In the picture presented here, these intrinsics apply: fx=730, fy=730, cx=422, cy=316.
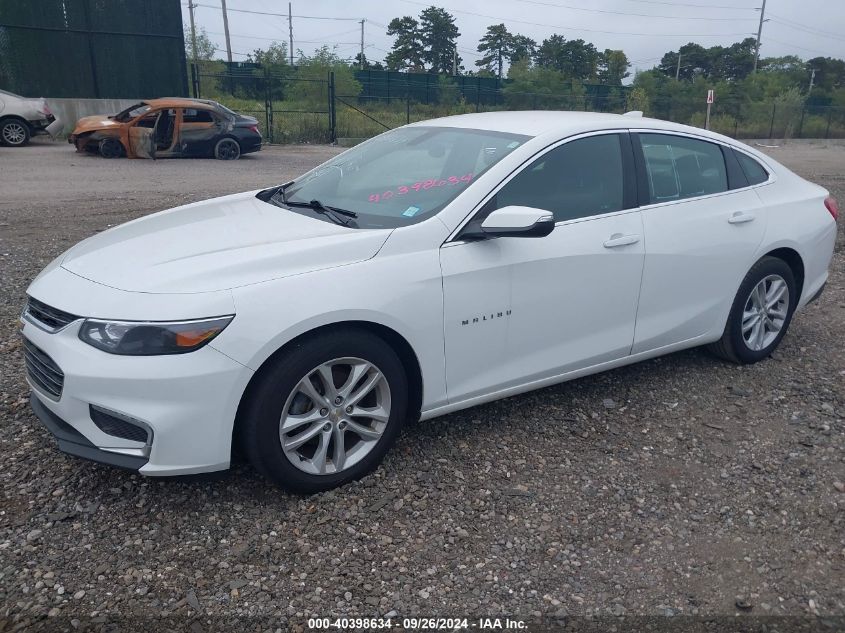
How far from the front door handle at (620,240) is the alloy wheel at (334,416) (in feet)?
4.88

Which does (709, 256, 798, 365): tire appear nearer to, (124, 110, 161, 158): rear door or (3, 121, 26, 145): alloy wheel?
(124, 110, 161, 158): rear door

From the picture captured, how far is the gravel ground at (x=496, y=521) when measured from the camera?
2.73 metres

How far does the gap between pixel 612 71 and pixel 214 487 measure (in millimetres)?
63025

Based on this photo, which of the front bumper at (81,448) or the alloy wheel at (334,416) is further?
the alloy wheel at (334,416)

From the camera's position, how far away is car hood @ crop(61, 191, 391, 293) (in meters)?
3.03

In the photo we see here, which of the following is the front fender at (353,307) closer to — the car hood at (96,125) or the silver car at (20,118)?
the car hood at (96,125)

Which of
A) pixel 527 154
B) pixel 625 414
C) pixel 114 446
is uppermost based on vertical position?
pixel 527 154

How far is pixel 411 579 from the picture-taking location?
9.30 ft

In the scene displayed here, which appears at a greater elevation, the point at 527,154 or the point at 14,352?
the point at 527,154

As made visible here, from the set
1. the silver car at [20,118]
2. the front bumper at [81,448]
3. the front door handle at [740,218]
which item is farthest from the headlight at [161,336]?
the silver car at [20,118]

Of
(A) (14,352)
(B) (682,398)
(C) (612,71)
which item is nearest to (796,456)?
(B) (682,398)

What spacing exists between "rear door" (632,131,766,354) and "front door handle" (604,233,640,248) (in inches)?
4.3

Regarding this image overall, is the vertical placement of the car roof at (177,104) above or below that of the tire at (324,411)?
above

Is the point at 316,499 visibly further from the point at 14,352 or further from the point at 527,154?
the point at 14,352
